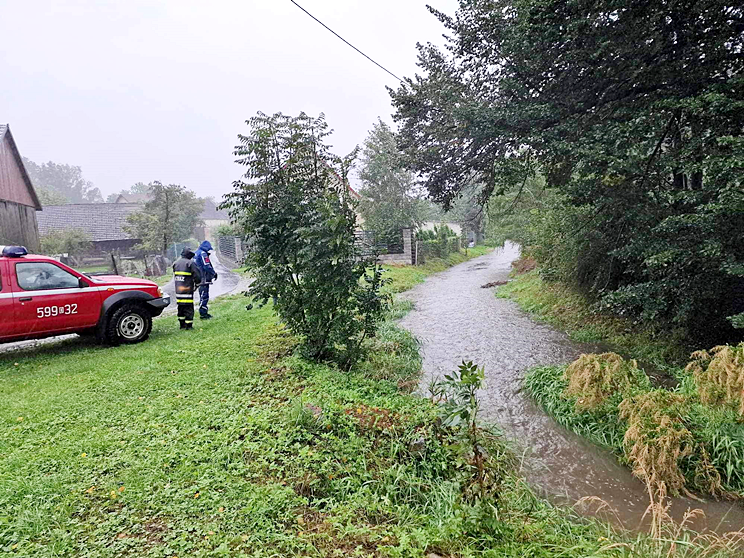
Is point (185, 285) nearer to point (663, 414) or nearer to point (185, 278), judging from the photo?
point (185, 278)

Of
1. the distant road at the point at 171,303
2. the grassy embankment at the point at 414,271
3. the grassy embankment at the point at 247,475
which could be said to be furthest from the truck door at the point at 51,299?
the grassy embankment at the point at 414,271

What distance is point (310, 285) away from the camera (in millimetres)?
5871

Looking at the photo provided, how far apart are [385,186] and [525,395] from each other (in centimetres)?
1982

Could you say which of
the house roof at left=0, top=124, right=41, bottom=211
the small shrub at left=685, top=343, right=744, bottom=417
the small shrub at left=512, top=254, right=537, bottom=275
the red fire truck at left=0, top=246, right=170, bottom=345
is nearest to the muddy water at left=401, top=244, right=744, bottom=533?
the small shrub at left=685, top=343, right=744, bottom=417

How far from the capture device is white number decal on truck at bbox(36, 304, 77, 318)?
21.4 ft

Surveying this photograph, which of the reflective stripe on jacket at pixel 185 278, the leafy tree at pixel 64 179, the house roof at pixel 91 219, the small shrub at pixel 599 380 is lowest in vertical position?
the small shrub at pixel 599 380

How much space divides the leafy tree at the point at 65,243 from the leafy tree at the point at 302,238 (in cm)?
2155

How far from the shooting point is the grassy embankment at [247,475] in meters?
2.69

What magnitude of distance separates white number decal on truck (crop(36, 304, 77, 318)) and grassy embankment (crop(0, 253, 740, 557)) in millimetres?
1174

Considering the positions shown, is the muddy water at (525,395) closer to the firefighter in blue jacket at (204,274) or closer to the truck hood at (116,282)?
the firefighter in blue jacket at (204,274)

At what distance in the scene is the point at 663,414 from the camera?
4.16m

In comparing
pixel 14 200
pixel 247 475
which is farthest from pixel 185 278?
pixel 14 200

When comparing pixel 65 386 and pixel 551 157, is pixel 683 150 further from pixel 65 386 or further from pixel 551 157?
pixel 65 386

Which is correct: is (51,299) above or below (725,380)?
above
